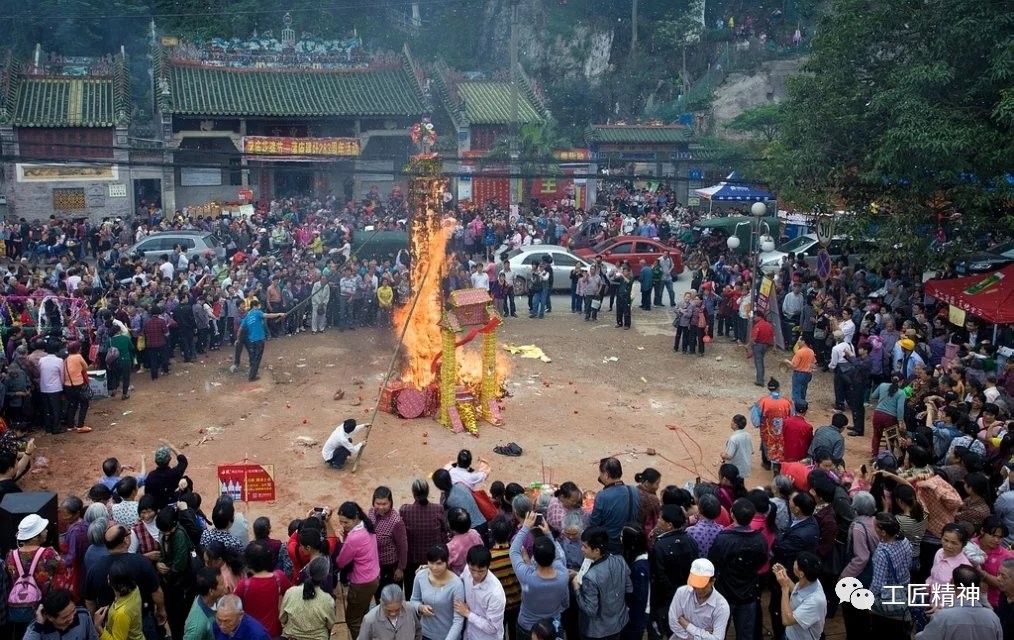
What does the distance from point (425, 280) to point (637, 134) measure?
82.4 ft

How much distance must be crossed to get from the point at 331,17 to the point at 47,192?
19.4 m

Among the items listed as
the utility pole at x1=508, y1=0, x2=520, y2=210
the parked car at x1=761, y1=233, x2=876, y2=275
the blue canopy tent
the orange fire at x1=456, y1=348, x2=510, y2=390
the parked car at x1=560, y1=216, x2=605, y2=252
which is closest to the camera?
the orange fire at x1=456, y1=348, x2=510, y2=390

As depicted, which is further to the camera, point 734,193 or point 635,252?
point 734,193

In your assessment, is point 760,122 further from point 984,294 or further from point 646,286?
point 984,294

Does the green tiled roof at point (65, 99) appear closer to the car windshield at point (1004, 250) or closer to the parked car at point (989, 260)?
the parked car at point (989, 260)

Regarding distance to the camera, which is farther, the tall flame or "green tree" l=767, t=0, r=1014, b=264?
the tall flame

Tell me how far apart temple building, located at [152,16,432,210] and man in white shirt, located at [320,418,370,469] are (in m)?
20.9

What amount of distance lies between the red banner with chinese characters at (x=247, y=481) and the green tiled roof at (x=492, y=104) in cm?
2713

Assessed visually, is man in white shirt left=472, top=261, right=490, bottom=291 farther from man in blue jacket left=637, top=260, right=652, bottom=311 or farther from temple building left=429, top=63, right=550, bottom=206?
temple building left=429, top=63, right=550, bottom=206

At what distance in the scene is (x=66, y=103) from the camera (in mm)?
30938

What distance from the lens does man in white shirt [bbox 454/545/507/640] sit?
→ 6.54 meters

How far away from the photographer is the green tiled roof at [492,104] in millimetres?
35469

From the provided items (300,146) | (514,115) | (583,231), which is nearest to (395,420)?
(583,231)

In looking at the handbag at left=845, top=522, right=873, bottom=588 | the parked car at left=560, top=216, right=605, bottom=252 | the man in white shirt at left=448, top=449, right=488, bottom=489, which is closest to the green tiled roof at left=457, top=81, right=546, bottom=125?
the parked car at left=560, top=216, right=605, bottom=252
